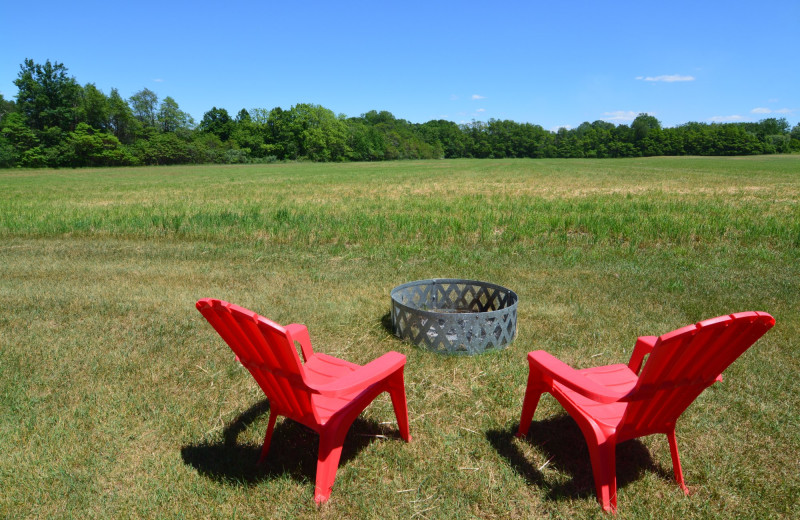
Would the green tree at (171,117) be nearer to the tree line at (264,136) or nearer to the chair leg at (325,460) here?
the tree line at (264,136)

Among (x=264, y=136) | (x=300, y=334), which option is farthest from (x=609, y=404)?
(x=264, y=136)

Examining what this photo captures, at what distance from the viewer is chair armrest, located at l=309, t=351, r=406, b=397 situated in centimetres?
240

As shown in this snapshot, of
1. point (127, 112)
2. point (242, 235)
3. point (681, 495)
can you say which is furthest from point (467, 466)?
point (127, 112)

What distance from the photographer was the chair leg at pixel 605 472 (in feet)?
8.16

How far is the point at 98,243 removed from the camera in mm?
9750

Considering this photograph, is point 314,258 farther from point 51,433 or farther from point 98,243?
point 51,433

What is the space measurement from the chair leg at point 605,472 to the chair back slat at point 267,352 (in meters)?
1.49

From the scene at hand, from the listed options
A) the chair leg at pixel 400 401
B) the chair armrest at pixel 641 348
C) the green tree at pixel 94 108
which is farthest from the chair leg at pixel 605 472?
the green tree at pixel 94 108

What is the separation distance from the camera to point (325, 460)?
2.56m

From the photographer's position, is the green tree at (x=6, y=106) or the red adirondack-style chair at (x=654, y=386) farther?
the green tree at (x=6, y=106)

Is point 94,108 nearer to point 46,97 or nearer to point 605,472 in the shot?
point 46,97

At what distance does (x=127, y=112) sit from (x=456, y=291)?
84218mm

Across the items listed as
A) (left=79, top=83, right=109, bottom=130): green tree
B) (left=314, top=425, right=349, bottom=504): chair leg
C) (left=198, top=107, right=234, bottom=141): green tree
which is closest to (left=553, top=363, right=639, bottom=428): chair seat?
(left=314, top=425, right=349, bottom=504): chair leg

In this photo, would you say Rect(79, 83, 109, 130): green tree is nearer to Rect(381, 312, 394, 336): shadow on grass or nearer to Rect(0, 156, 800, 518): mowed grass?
Rect(0, 156, 800, 518): mowed grass
